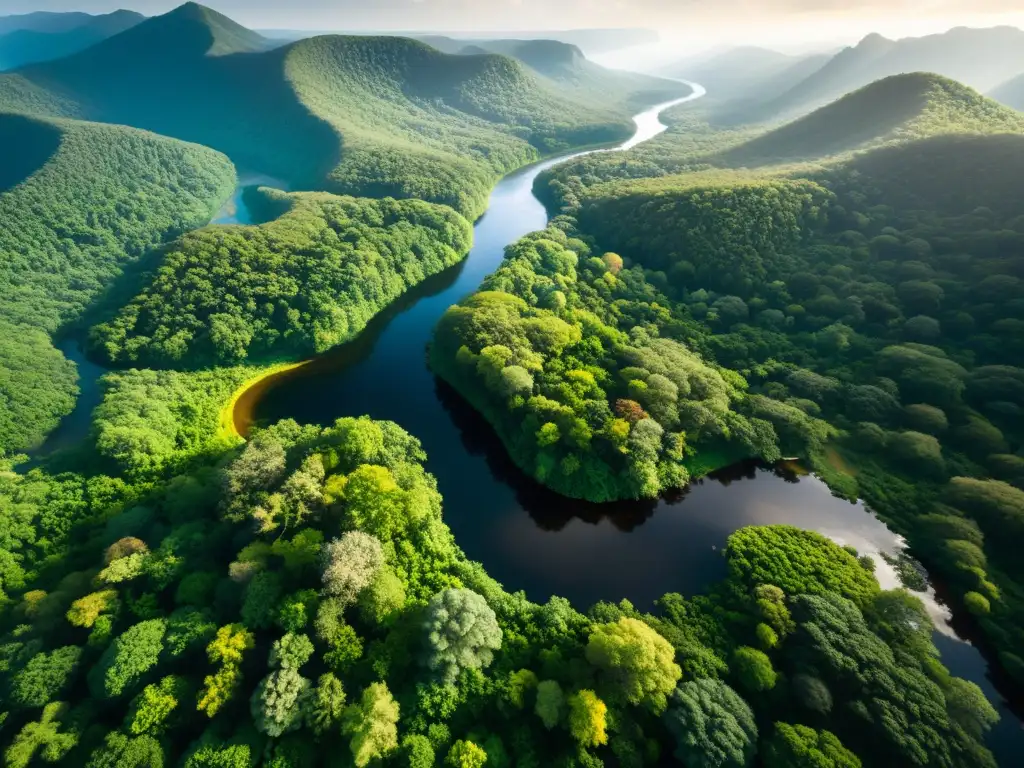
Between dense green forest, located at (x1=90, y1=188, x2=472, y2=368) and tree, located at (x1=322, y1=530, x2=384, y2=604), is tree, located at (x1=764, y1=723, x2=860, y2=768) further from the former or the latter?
dense green forest, located at (x1=90, y1=188, x2=472, y2=368)

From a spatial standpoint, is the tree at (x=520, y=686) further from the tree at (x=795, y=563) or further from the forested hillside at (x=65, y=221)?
the forested hillside at (x=65, y=221)

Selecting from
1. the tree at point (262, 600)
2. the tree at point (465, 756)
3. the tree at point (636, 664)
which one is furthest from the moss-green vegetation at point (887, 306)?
the tree at point (262, 600)

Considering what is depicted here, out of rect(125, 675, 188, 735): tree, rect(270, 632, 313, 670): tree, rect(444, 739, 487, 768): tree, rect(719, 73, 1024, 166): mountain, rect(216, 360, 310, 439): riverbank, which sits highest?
rect(719, 73, 1024, 166): mountain

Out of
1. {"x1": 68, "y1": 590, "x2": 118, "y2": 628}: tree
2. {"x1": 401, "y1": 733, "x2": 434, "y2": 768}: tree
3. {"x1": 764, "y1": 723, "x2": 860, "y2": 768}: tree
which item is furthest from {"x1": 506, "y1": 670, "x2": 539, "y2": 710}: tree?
{"x1": 68, "y1": 590, "x2": 118, "y2": 628}: tree

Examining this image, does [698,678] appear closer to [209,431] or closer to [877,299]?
[209,431]

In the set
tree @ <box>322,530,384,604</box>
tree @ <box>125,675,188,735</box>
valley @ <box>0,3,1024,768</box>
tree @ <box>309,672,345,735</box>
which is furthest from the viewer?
tree @ <box>322,530,384,604</box>

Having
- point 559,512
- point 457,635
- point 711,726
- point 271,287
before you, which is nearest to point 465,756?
point 457,635
